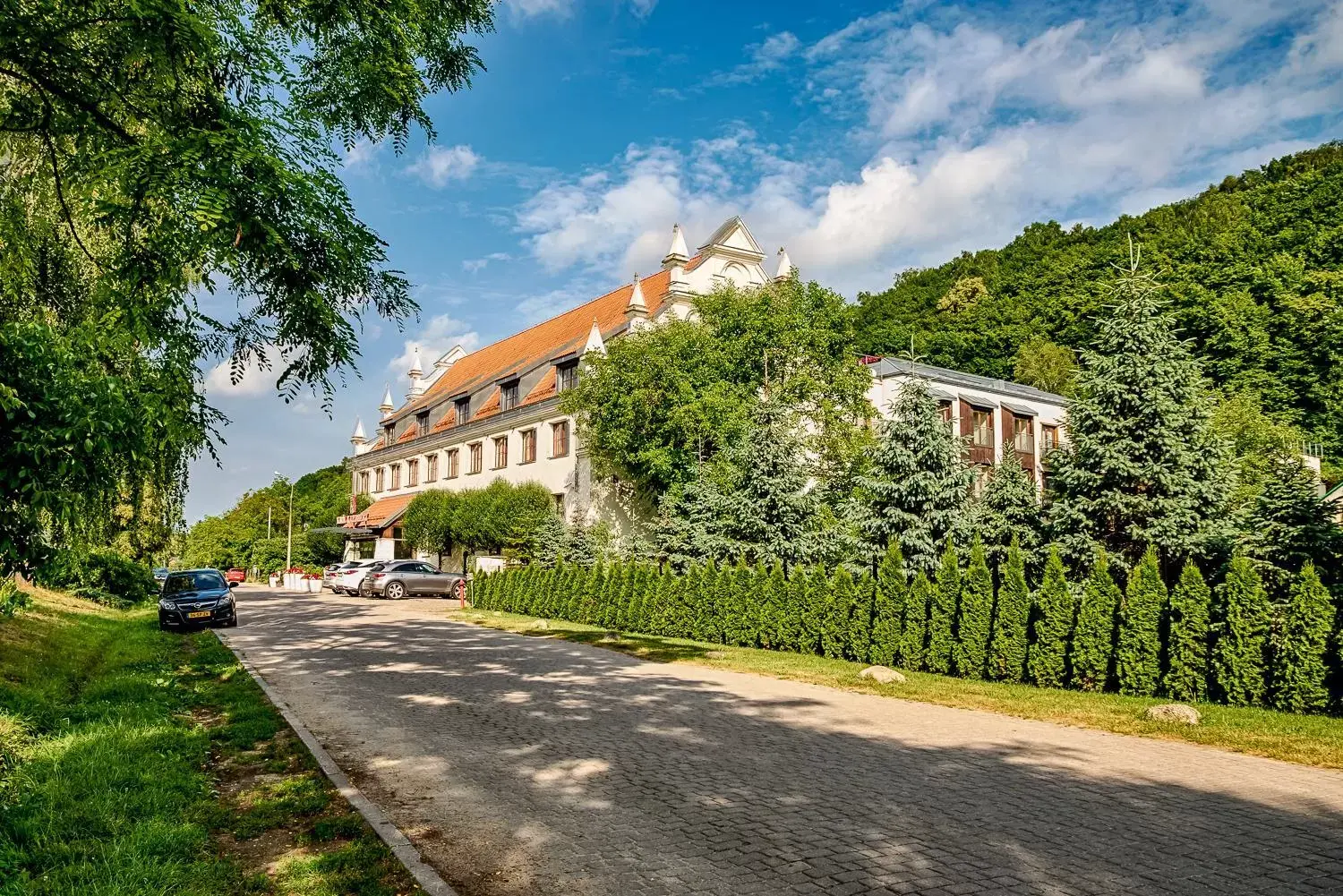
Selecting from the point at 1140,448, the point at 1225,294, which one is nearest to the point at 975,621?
the point at 1140,448

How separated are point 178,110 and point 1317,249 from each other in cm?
5831

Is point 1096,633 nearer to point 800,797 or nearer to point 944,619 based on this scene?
point 944,619

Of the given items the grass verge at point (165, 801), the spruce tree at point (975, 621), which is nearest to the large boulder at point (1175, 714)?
the spruce tree at point (975, 621)

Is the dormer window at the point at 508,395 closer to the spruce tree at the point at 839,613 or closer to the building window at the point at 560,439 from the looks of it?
the building window at the point at 560,439

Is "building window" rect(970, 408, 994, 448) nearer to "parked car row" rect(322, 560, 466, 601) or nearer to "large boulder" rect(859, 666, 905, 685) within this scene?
"parked car row" rect(322, 560, 466, 601)

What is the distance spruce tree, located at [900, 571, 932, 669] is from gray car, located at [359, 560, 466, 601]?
24.5 m

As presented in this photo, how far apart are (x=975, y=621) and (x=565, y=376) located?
2616cm

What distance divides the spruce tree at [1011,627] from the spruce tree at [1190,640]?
228 cm

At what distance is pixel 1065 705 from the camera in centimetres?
1186

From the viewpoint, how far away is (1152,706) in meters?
11.0

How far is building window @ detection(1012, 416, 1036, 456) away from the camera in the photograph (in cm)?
4166

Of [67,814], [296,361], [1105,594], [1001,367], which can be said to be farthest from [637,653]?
[1001,367]

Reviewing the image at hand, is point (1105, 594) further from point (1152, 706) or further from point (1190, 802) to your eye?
point (1190, 802)

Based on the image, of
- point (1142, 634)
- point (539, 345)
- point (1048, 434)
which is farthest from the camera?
point (539, 345)
